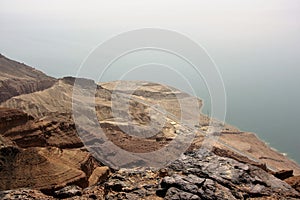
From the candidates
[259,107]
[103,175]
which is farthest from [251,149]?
[259,107]

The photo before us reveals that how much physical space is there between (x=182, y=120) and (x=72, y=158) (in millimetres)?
35827

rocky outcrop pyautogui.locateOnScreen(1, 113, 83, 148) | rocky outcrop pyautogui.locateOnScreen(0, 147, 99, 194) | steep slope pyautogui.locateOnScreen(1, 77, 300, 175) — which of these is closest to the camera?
rocky outcrop pyautogui.locateOnScreen(0, 147, 99, 194)

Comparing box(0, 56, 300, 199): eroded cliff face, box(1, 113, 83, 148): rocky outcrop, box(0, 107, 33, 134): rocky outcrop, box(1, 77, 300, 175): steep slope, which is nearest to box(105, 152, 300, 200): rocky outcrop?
box(0, 56, 300, 199): eroded cliff face

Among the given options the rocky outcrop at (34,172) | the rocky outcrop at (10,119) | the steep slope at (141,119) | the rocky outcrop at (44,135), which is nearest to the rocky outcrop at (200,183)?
the rocky outcrop at (34,172)

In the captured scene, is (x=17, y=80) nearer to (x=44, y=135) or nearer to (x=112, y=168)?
(x=44, y=135)

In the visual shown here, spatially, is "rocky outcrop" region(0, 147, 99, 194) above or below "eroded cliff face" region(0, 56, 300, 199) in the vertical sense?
below

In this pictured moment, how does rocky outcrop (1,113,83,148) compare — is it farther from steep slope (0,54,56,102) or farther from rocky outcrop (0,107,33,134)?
steep slope (0,54,56,102)

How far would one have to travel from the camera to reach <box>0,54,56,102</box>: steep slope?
62531 mm

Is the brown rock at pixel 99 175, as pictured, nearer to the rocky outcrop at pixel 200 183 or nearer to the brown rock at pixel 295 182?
the rocky outcrop at pixel 200 183

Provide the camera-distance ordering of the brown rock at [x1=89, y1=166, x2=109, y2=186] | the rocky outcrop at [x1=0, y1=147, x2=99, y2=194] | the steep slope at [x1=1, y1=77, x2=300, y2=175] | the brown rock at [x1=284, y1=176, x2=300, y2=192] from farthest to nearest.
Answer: the steep slope at [x1=1, y1=77, x2=300, y2=175], the brown rock at [x1=89, y1=166, x2=109, y2=186], the rocky outcrop at [x1=0, y1=147, x2=99, y2=194], the brown rock at [x1=284, y1=176, x2=300, y2=192]

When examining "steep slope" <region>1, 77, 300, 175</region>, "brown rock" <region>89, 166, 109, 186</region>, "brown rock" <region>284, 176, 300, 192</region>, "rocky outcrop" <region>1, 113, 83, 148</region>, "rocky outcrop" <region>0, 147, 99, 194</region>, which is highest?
"steep slope" <region>1, 77, 300, 175</region>

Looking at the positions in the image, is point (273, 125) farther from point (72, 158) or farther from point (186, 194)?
point (186, 194)

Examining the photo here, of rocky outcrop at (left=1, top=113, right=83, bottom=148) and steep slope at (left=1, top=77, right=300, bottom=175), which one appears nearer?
rocky outcrop at (left=1, top=113, right=83, bottom=148)

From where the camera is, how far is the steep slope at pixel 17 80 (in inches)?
2462
